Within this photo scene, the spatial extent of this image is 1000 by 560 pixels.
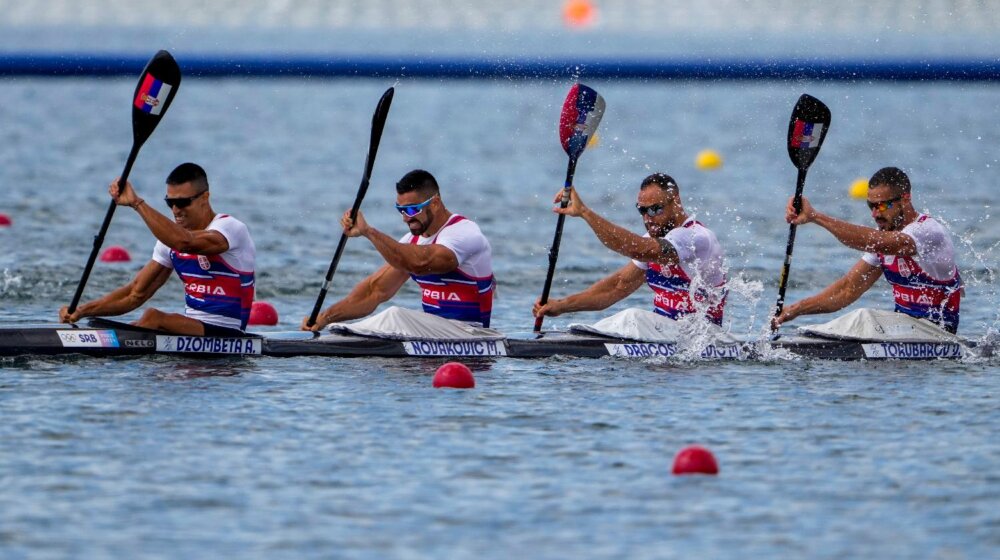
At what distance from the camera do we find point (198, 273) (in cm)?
1176

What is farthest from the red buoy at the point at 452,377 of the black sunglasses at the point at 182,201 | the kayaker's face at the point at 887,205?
the kayaker's face at the point at 887,205

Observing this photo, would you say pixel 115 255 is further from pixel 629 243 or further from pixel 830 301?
pixel 830 301

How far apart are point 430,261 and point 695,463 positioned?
3.44 metres

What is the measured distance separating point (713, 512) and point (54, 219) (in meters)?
15.0

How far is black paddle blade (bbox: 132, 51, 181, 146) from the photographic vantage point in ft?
40.8

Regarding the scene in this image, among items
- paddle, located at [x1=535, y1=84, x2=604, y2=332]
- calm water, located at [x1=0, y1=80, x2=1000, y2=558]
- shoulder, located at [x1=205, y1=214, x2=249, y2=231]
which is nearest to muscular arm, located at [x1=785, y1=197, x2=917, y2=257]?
calm water, located at [x1=0, y1=80, x2=1000, y2=558]

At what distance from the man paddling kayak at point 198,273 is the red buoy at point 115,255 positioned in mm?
6090

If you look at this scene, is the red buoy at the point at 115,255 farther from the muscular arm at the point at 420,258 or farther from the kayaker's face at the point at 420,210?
the muscular arm at the point at 420,258

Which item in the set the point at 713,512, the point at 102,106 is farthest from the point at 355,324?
the point at 102,106

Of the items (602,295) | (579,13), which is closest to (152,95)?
(602,295)

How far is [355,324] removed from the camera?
1224 cm

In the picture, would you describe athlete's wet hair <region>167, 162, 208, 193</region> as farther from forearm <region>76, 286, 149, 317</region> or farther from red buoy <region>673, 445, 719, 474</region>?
red buoy <region>673, 445, 719, 474</region>

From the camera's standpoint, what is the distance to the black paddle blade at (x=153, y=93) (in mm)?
12422

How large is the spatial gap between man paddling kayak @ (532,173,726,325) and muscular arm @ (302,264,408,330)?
1.09m
